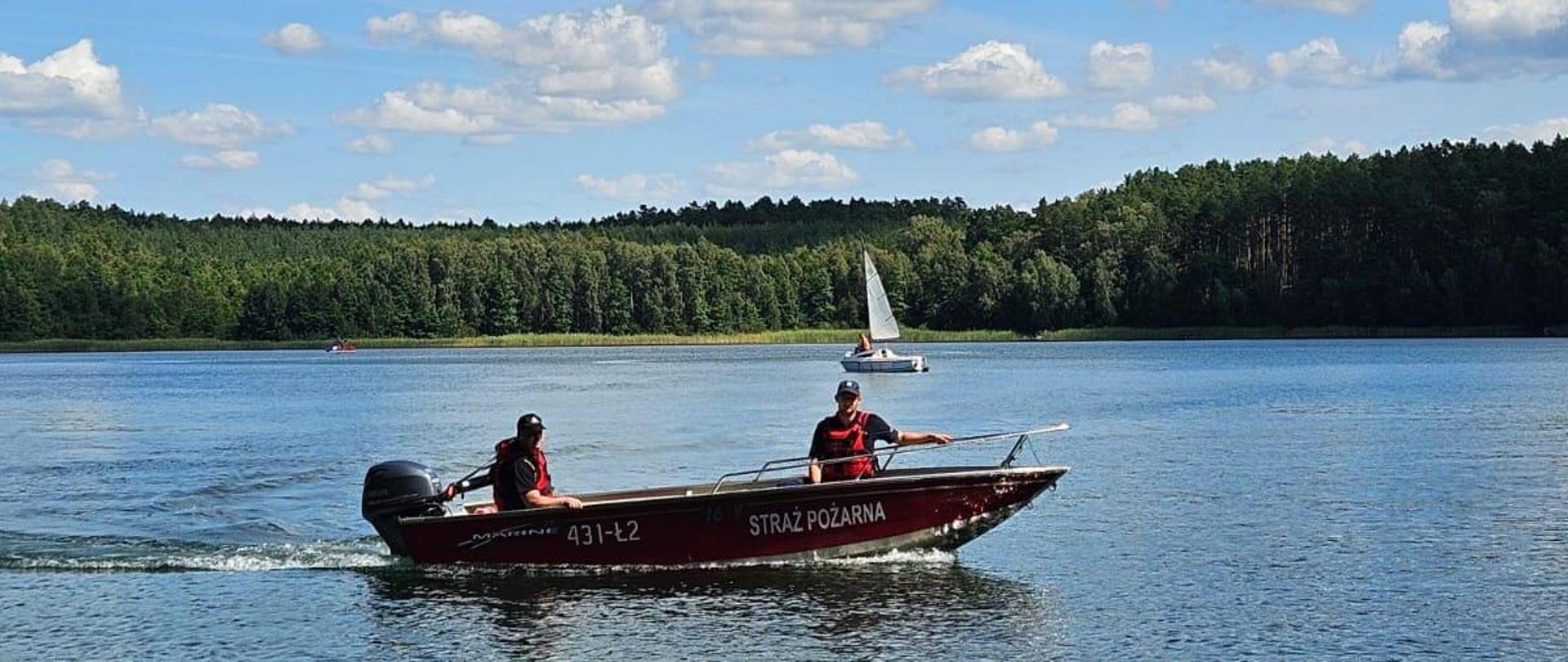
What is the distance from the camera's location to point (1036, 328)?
141500 mm

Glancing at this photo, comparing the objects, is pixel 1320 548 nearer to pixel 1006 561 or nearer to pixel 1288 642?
pixel 1006 561

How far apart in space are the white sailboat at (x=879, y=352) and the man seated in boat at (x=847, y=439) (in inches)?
2357

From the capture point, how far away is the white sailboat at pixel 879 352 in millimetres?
79812

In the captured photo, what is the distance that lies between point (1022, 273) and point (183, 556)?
12014cm

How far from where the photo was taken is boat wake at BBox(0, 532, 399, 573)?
21.1 meters

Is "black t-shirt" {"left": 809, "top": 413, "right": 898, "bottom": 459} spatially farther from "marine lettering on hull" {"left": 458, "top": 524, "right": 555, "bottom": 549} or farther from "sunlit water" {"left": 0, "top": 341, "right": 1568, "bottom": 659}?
"marine lettering on hull" {"left": 458, "top": 524, "right": 555, "bottom": 549}

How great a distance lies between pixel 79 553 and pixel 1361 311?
116 metres

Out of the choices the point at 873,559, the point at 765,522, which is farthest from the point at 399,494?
the point at 873,559

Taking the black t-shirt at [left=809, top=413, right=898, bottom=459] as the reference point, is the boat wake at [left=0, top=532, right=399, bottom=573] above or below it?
below

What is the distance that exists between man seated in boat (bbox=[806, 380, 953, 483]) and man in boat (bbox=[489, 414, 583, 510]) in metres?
2.62

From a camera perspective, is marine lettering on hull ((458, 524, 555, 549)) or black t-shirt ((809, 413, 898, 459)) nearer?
black t-shirt ((809, 413, 898, 459))

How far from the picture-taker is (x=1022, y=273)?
139000mm

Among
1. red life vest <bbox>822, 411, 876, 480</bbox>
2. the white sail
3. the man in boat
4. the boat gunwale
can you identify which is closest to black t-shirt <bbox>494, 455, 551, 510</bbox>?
the man in boat

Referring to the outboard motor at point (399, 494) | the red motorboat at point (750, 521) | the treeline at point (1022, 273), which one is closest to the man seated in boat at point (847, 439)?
the red motorboat at point (750, 521)
